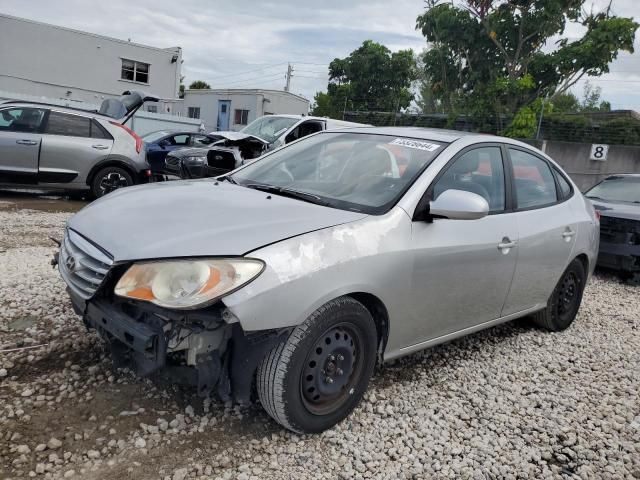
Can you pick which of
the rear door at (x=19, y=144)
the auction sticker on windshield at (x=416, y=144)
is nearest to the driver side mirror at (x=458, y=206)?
the auction sticker on windshield at (x=416, y=144)

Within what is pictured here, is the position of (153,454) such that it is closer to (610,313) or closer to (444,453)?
(444,453)

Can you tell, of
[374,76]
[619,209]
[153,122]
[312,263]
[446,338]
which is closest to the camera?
[312,263]

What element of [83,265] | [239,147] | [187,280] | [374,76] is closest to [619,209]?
[239,147]

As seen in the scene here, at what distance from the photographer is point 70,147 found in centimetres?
853

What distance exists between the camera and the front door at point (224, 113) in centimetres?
3039

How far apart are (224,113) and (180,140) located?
17192mm

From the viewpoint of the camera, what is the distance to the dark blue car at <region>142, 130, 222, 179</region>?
42.9ft

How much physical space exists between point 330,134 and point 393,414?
207 centimetres

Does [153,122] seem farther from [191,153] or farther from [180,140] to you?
[191,153]

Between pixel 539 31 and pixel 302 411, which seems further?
pixel 539 31

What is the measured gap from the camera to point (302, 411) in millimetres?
2551

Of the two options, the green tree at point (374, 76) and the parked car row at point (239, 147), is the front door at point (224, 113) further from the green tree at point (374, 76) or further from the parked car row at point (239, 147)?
the parked car row at point (239, 147)

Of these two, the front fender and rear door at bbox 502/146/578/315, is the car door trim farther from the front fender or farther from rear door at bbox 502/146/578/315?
the front fender

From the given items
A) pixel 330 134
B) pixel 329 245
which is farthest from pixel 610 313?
pixel 329 245
